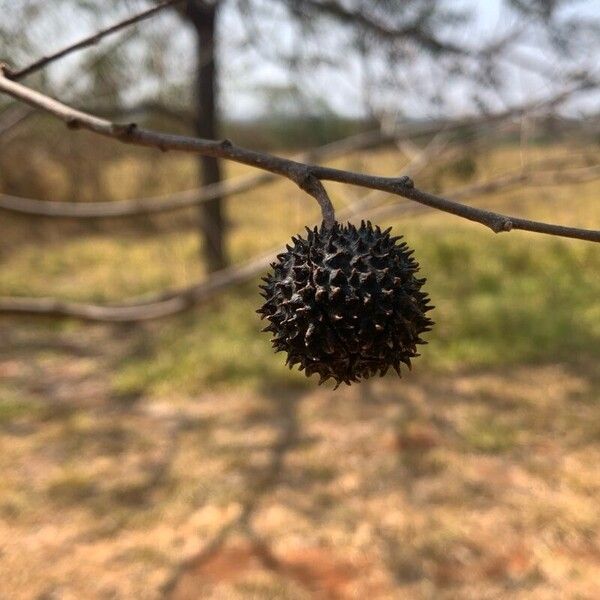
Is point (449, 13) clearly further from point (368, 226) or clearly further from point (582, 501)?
point (368, 226)

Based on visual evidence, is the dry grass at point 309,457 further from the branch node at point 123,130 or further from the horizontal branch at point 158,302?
the branch node at point 123,130

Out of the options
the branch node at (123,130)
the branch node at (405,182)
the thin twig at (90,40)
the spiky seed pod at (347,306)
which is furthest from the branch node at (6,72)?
the branch node at (405,182)

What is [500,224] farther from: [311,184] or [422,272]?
[422,272]

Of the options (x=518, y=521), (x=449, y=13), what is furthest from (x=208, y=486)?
(x=449, y=13)

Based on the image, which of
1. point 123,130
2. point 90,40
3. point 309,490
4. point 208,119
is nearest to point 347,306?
point 123,130

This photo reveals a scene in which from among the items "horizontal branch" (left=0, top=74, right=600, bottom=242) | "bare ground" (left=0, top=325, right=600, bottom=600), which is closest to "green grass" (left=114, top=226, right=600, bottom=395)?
"bare ground" (left=0, top=325, right=600, bottom=600)

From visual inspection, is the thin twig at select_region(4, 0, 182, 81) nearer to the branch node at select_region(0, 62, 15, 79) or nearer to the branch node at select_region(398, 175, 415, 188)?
the branch node at select_region(0, 62, 15, 79)
